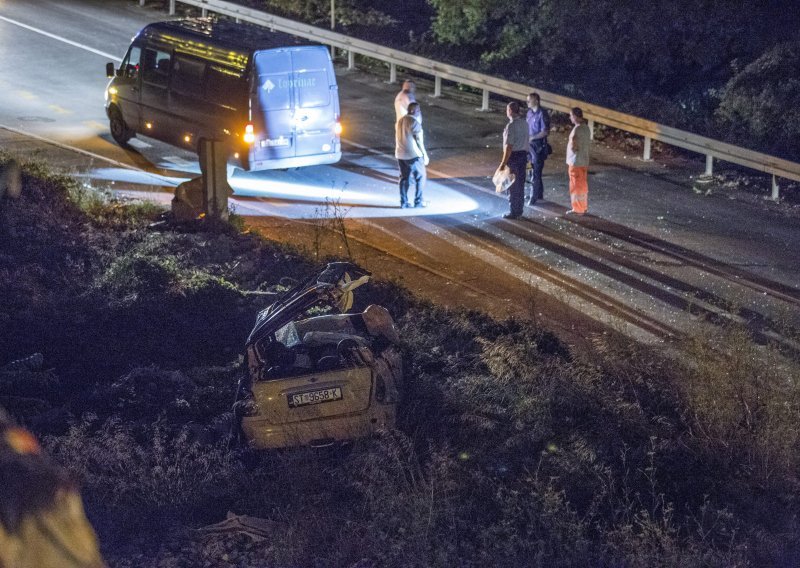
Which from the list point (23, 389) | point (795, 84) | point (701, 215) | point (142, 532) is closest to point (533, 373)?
point (142, 532)

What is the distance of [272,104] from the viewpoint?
1581 cm

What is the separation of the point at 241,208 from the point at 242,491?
7.96 meters

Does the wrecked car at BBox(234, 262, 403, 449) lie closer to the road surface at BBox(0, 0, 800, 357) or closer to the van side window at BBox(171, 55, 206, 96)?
the road surface at BBox(0, 0, 800, 357)

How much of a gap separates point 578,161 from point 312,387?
7394 millimetres

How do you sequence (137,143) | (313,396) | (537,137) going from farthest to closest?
(137,143) < (537,137) < (313,396)

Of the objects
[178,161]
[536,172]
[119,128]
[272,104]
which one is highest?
[272,104]

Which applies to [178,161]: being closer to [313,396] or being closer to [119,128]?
[119,128]

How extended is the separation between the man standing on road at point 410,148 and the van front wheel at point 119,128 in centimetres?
535

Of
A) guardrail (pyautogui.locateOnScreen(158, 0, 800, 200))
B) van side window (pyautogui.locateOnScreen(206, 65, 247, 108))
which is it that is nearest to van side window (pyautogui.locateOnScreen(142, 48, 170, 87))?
van side window (pyautogui.locateOnScreen(206, 65, 247, 108))

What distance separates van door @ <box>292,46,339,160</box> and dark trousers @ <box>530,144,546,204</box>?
3019 millimetres

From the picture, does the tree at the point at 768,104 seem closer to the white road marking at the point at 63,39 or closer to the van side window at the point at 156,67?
the van side window at the point at 156,67

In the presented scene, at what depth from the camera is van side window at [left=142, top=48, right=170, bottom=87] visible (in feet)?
55.6

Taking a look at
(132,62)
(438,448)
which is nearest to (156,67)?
(132,62)

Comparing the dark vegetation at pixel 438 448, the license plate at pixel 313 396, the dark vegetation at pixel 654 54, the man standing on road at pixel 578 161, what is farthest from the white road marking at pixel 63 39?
the license plate at pixel 313 396
